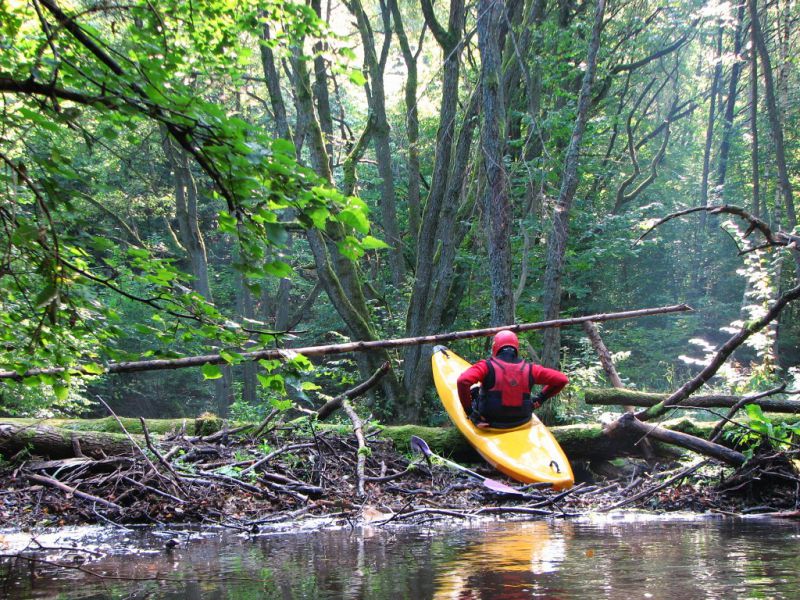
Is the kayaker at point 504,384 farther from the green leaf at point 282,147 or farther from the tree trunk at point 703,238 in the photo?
the tree trunk at point 703,238

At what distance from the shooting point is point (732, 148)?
2808 cm

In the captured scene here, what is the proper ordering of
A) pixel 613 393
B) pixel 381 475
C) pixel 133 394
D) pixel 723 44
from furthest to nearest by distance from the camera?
pixel 723 44
pixel 133 394
pixel 613 393
pixel 381 475

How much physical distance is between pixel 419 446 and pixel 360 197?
416cm

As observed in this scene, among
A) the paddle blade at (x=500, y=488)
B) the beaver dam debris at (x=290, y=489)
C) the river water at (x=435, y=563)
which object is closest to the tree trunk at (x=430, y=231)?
the beaver dam debris at (x=290, y=489)

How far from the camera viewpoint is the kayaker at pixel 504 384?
24.5 feet

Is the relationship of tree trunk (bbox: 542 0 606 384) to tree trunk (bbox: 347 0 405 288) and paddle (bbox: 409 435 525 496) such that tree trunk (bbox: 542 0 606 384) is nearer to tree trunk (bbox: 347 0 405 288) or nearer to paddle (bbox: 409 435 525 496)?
tree trunk (bbox: 347 0 405 288)

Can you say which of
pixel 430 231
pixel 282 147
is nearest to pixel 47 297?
pixel 282 147

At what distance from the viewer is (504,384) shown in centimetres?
764

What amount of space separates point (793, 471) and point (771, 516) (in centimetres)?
53

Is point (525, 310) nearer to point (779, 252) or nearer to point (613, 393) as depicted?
point (779, 252)

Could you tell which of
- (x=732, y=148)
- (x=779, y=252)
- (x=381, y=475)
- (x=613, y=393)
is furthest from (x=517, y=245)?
(x=732, y=148)

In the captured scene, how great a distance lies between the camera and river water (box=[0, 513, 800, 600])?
267 centimetres

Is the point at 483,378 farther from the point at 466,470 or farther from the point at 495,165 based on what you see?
the point at 495,165

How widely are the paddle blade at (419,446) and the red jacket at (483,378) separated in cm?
70
